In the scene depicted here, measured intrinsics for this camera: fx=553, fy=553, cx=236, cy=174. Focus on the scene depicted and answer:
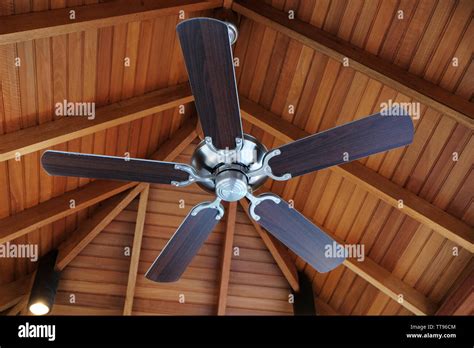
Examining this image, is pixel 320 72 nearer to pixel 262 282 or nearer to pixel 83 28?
pixel 83 28

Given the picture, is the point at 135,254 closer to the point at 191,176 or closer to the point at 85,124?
the point at 85,124

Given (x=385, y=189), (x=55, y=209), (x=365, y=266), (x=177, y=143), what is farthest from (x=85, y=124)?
(x=365, y=266)

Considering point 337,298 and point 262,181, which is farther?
point 337,298

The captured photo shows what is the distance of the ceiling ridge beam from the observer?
398cm

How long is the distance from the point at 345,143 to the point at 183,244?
1.21 metres

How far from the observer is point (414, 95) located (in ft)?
13.3

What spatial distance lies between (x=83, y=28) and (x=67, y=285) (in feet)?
10.1

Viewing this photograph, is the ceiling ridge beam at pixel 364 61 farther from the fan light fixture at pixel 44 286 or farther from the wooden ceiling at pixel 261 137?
the fan light fixture at pixel 44 286

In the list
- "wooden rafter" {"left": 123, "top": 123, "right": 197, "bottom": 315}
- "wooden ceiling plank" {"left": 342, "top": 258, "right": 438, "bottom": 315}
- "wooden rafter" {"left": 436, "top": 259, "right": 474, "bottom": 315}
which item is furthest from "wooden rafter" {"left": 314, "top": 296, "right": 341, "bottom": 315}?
"wooden rafter" {"left": 123, "top": 123, "right": 197, "bottom": 315}

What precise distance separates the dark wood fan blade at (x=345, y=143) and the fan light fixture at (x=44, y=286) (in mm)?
3206

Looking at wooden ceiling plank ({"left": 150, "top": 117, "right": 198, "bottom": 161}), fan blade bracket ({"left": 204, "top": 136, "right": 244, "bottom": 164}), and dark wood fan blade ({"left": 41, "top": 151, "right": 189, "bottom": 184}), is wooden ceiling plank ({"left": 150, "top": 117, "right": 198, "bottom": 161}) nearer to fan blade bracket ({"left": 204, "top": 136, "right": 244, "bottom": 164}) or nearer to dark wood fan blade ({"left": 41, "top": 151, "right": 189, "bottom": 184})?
dark wood fan blade ({"left": 41, "top": 151, "right": 189, "bottom": 184})

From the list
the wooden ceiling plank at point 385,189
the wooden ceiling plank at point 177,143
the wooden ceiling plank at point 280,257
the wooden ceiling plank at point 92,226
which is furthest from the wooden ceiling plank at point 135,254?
the wooden ceiling plank at point 385,189

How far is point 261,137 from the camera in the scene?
18.7 ft
